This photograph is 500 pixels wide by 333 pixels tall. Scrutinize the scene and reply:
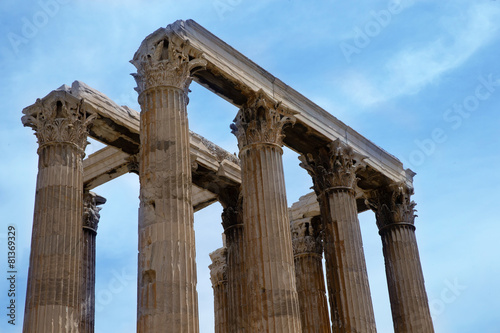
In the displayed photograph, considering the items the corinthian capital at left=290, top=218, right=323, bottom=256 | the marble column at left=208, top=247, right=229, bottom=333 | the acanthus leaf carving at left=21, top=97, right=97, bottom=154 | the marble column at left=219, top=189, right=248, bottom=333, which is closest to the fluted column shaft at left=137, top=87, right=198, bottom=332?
the acanthus leaf carving at left=21, top=97, right=97, bottom=154

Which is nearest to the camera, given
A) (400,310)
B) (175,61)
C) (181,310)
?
(181,310)

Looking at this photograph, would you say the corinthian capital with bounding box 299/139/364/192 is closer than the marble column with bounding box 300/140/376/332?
No

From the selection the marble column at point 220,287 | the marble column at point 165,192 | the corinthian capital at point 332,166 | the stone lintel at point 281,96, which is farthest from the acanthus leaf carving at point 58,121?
the marble column at point 220,287

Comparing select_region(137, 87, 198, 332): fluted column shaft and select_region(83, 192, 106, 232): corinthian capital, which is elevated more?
select_region(83, 192, 106, 232): corinthian capital

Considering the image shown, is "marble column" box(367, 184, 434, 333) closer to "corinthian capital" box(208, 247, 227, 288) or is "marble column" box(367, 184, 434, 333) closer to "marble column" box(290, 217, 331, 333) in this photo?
"marble column" box(290, 217, 331, 333)

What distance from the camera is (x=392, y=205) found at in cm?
3516

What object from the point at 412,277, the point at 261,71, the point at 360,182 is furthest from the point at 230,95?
the point at 412,277

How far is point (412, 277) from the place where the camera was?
3397cm

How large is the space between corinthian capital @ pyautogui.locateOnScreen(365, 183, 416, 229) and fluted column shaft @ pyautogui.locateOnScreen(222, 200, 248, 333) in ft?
22.0

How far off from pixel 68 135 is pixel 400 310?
1680 cm

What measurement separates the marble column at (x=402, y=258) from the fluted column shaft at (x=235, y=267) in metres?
6.75

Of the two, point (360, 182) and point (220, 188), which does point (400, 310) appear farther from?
point (220, 188)

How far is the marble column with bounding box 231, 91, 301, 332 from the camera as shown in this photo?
961 inches

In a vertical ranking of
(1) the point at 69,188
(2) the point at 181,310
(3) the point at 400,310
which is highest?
(1) the point at 69,188
